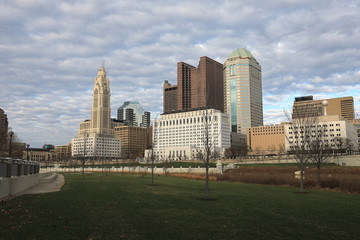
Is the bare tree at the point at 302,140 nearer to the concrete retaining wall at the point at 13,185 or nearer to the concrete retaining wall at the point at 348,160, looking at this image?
the concrete retaining wall at the point at 13,185

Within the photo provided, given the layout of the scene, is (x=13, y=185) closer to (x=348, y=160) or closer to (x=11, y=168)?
(x=11, y=168)

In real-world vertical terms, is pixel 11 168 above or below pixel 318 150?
below

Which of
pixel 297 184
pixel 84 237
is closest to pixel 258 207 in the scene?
pixel 84 237

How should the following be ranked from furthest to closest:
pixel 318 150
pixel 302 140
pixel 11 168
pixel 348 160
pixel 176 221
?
pixel 348 160 → pixel 318 150 → pixel 302 140 → pixel 11 168 → pixel 176 221

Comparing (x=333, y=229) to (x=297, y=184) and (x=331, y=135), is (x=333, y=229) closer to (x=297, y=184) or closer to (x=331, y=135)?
(x=297, y=184)

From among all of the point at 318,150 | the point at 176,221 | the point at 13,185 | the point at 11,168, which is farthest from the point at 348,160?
the point at 11,168

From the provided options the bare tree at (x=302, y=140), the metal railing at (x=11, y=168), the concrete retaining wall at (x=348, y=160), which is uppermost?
the bare tree at (x=302, y=140)

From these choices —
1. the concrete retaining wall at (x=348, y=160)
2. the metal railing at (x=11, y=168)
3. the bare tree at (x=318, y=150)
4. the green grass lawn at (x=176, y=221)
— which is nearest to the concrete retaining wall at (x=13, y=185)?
the metal railing at (x=11, y=168)

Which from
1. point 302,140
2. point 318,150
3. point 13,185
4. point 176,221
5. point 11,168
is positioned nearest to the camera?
point 176,221

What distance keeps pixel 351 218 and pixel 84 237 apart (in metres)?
12.1

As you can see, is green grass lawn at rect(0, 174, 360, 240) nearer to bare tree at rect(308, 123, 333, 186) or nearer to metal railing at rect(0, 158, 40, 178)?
metal railing at rect(0, 158, 40, 178)

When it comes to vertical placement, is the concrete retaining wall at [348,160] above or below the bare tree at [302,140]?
below

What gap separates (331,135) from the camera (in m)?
167

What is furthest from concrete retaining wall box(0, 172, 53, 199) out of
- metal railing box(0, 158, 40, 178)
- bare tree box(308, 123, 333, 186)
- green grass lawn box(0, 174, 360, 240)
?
bare tree box(308, 123, 333, 186)
